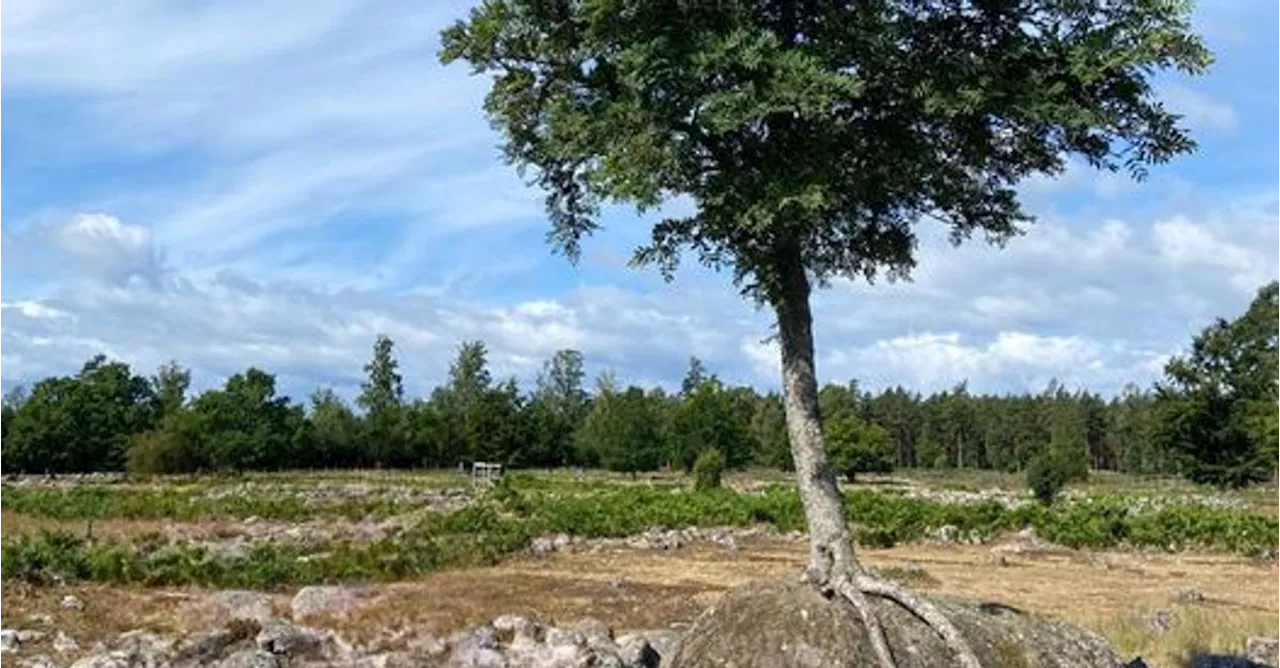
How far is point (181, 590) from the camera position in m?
25.8

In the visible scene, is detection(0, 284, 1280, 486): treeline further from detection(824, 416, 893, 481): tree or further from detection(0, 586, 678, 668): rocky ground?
detection(0, 586, 678, 668): rocky ground

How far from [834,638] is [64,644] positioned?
12248mm

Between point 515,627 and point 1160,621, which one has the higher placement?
point 1160,621

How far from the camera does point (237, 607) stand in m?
21.0

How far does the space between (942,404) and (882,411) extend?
6.63 metres

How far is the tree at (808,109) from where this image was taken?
32.1ft

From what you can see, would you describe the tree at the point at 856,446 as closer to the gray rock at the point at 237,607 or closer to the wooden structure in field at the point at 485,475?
the wooden structure in field at the point at 485,475

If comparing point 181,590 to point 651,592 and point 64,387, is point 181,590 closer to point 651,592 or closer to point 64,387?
point 651,592

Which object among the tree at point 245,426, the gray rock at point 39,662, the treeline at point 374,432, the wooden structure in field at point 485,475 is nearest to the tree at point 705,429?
the treeline at point 374,432

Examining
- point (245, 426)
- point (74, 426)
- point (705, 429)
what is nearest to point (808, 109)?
point (705, 429)

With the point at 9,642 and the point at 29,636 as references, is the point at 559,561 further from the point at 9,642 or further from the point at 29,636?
the point at 9,642

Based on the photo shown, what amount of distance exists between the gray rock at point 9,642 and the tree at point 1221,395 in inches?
2584

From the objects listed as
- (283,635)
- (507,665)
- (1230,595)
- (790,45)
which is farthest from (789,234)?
(1230,595)

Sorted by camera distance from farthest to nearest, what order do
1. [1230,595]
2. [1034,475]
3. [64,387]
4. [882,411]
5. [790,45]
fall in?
[882,411] < [64,387] < [1034,475] < [1230,595] < [790,45]
